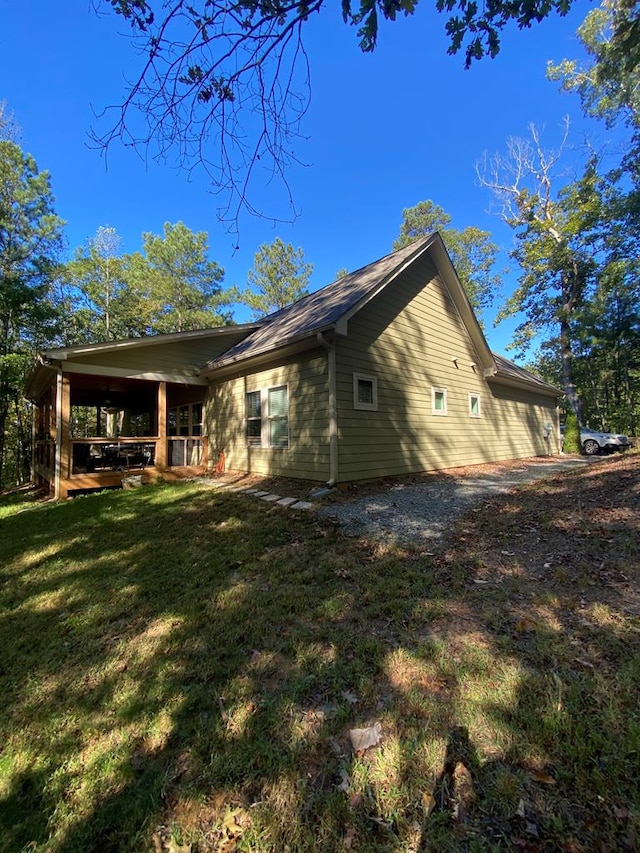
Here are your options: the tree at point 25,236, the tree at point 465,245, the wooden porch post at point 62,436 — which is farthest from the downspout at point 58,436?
the tree at point 465,245

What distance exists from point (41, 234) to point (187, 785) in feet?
64.7

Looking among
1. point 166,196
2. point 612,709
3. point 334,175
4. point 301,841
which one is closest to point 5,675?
point 301,841

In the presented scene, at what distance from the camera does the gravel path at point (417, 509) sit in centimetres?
474

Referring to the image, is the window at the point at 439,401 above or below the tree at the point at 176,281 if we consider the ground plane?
below

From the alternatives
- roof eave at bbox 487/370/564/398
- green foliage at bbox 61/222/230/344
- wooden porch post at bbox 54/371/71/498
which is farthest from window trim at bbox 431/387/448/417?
green foliage at bbox 61/222/230/344

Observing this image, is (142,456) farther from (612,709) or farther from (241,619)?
(612,709)

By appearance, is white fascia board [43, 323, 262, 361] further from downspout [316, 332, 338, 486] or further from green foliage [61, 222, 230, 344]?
green foliage [61, 222, 230, 344]

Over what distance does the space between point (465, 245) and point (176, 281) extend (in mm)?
18394

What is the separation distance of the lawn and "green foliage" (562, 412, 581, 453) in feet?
51.2

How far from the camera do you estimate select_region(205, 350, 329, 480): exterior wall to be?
297 inches

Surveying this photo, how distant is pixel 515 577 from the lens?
10.9 feet

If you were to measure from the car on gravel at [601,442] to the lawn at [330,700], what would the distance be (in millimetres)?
15282

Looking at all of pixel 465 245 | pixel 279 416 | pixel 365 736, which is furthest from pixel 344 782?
pixel 465 245

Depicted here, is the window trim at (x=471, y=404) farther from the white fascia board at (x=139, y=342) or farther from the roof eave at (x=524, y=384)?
the white fascia board at (x=139, y=342)
